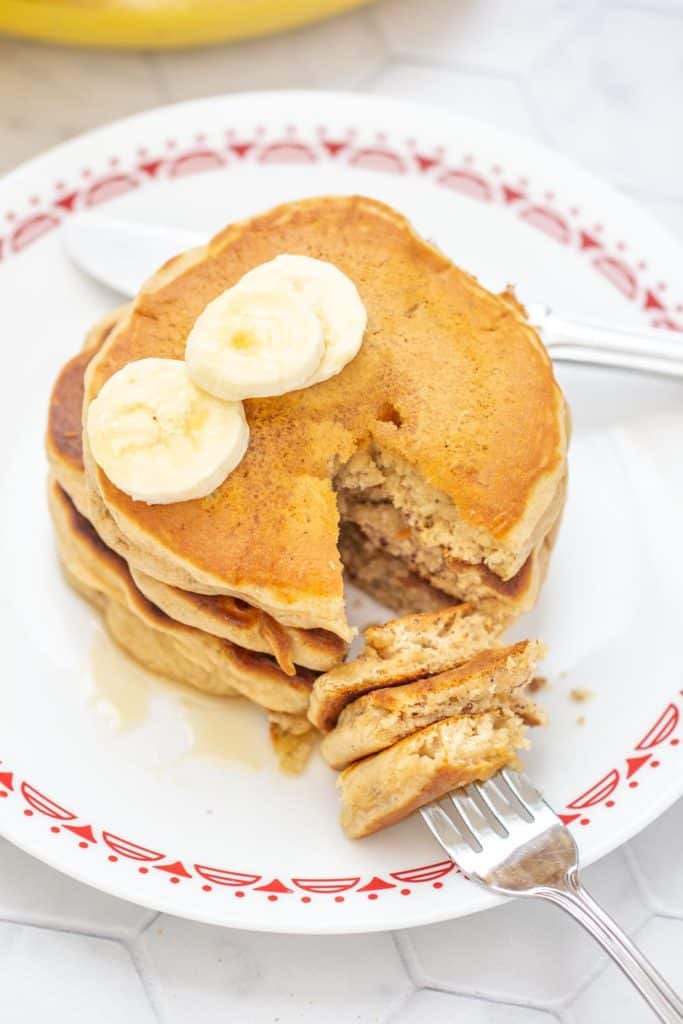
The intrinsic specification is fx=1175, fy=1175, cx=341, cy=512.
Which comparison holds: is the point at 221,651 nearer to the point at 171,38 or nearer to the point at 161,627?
the point at 161,627

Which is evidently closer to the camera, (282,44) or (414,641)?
(414,641)

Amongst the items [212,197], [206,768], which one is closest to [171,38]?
[212,197]

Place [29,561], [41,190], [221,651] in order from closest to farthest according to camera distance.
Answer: [221,651], [29,561], [41,190]

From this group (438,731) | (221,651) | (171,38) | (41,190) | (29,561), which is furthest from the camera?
(171,38)

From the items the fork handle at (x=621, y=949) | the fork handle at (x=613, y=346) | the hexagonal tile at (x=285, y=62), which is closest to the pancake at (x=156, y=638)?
the fork handle at (x=621, y=949)

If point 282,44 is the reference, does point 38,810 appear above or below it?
below

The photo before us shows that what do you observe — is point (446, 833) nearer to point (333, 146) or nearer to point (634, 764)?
point (634, 764)

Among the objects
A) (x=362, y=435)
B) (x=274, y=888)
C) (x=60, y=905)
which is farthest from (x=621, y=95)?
(x=60, y=905)

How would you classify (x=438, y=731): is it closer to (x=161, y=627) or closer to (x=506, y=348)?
(x=161, y=627)

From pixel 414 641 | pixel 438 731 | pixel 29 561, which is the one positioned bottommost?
pixel 438 731

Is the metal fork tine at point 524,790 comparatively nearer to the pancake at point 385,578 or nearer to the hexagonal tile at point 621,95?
the pancake at point 385,578
